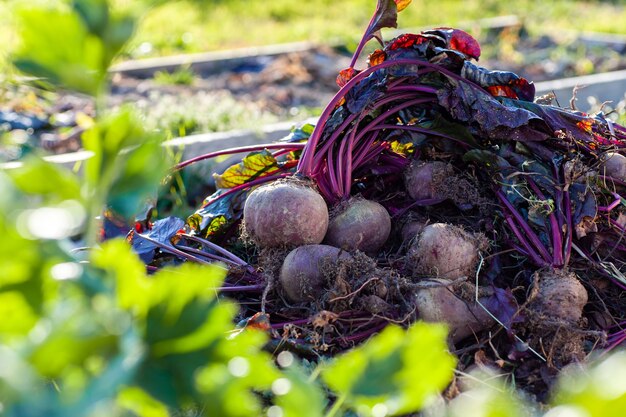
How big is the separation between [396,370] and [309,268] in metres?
1.28

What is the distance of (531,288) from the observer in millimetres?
1963

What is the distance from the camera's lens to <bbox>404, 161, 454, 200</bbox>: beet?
2254 mm

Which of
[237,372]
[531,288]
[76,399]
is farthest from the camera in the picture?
[531,288]

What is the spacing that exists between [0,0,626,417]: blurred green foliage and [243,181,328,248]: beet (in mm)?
1306

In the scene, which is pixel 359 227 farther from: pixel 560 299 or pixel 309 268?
pixel 560 299

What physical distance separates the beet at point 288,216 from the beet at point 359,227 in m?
0.06

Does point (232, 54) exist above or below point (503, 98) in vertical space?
below

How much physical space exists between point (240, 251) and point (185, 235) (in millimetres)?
218

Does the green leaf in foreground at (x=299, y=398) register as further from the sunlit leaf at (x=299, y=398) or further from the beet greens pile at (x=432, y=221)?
the beet greens pile at (x=432, y=221)

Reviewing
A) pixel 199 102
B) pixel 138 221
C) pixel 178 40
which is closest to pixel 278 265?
pixel 138 221

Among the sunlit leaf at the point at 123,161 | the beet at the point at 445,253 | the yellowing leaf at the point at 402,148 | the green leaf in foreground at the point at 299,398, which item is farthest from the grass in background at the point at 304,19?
the green leaf in foreground at the point at 299,398

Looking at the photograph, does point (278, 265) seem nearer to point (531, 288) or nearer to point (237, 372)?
point (531, 288)

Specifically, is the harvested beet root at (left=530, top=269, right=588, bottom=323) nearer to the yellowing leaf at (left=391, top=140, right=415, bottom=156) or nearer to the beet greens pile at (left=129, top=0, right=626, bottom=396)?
the beet greens pile at (left=129, top=0, right=626, bottom=396)

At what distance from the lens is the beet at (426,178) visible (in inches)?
88.7
